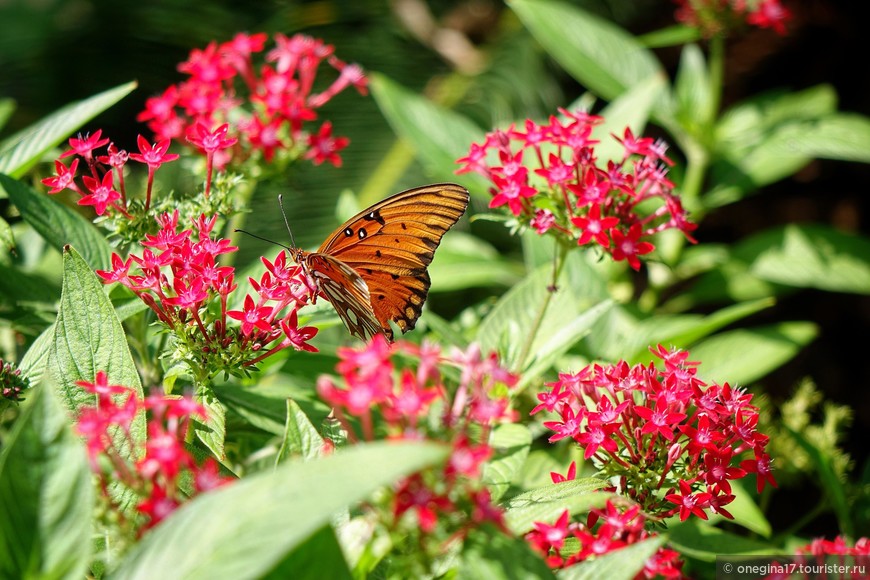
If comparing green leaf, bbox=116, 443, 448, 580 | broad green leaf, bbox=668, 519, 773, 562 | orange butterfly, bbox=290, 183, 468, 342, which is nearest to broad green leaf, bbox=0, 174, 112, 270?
orange butterfly, bbox=290, 183, 468, 342

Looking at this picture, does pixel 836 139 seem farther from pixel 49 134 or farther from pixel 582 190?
pixel 49 134

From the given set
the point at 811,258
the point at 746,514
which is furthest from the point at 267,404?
the point at 811,258

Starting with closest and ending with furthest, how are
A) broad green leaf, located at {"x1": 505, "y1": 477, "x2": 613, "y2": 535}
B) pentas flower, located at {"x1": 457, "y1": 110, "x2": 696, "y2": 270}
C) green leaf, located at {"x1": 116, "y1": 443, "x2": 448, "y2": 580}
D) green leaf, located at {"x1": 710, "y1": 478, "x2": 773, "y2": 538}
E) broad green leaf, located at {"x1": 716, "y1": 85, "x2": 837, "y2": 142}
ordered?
green leaf, located at {"x1": 116, "y1": 443, "x2": 448, "y2": 580} < broad green leaf, located at {"x1": 505, "y1": 477, "x2": 613, "y2": 535} < pentas flower, located at {"x1": 457, "y1": 110, "x2": 696, "y2": 270} < green leaf, located at {"x1": 710, "y1": 478, "x2": 773, "y2": 538} < broad green leaf, located at {"x1": 716, "y1": 85, "x2": 837, "y2": 142}

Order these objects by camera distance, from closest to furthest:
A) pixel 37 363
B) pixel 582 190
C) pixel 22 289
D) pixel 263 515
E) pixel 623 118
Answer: pixel 263 515, pixel 37 363, pixel 582 190, pixel 22 289, pixel 623 118

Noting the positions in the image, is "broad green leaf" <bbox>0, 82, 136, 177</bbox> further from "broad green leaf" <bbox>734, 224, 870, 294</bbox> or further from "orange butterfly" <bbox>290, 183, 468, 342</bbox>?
"broad green leaf" <bbox>734, 224, 870, 294</bbox>

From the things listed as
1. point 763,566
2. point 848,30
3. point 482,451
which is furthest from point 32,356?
point 848,30

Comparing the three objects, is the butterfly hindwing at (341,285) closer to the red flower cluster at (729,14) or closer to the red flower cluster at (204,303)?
the red flower cluster at (204,303)

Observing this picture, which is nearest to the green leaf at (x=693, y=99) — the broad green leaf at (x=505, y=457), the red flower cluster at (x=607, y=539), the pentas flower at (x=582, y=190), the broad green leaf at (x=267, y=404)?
the pentas flower at (x=582, y=190)
